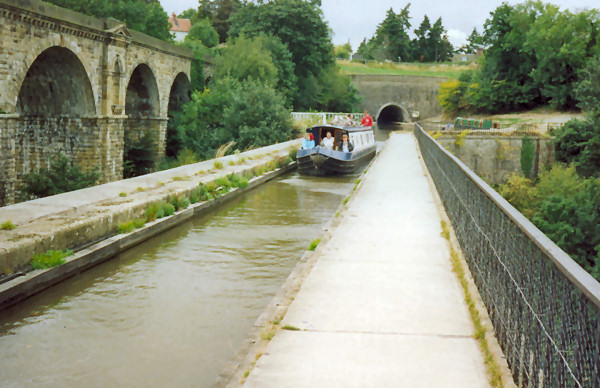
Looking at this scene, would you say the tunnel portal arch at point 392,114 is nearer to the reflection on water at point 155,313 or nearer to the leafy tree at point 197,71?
the leafy tree at point 197,71

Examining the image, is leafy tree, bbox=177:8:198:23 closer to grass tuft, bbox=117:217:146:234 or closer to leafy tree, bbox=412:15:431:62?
leafy tree, bbox=412:15:431:62

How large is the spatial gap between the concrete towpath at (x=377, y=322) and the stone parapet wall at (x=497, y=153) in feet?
96.2

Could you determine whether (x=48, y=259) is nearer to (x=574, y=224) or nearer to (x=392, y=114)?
(x=574, y=224)

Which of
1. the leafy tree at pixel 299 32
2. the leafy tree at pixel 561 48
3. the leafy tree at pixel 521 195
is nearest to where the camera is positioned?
the leafy tree at pixel 521 195

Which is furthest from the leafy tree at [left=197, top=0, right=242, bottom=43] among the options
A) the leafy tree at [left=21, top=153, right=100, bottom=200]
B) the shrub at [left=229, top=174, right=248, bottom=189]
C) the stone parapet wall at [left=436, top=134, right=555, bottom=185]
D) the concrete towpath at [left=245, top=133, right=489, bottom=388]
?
the concrete towpath at [left=245, top=133, right=489, bottom=388]

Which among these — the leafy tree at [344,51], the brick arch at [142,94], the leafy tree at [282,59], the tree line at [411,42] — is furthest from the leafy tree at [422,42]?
the brick arch at [142,94]

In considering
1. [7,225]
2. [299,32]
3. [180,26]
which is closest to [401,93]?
[299,32]

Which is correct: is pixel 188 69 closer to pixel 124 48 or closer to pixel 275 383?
pixel 124 48

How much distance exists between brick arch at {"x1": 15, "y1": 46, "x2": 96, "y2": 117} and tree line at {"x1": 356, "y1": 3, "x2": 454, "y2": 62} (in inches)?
Result: 3174

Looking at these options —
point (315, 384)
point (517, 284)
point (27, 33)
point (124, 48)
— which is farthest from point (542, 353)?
point (124, 48)

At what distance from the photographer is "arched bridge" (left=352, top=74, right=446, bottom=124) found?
67250 millimetres

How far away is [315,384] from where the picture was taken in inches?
153

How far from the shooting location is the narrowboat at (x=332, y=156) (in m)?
19.8

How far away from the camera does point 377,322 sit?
5.06 m
